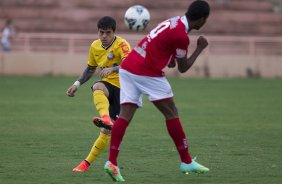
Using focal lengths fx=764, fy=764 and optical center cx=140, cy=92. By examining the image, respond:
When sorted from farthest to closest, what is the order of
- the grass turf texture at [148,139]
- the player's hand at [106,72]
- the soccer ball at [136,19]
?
the soccer ball at [136,19], the player's hand at [106,72], the grass turf texture at [148,139]

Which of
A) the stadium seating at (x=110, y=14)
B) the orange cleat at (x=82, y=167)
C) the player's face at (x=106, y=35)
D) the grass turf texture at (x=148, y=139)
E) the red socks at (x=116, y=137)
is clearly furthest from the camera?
the stadium seating at (x=110, y=14)

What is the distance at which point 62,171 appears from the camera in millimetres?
9328

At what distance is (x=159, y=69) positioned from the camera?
28.2 ft

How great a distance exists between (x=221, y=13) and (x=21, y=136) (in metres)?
25.9

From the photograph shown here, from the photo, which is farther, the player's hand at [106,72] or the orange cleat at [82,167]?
the player's hand at [106,72]

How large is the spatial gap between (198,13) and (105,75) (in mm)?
1725

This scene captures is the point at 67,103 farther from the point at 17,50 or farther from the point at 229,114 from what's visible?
the point at 17,50

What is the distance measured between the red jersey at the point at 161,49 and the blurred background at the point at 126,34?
22.8 metres

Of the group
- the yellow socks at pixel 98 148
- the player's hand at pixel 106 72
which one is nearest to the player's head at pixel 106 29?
the player's hand at pixel 106 72

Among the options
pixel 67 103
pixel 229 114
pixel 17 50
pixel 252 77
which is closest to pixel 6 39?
pixel 17 50

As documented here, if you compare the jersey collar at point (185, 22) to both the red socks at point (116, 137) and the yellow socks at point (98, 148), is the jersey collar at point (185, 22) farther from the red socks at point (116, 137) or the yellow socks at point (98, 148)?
the yellow socks at point (98, 148)

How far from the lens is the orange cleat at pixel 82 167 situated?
371 inches

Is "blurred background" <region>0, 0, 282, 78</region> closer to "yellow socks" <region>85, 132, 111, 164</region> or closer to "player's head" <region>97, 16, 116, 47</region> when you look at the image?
"player's head" <region>97, 16, 116, 47</region>

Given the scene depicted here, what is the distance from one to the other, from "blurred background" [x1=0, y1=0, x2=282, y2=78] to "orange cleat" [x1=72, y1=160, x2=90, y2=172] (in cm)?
2211
